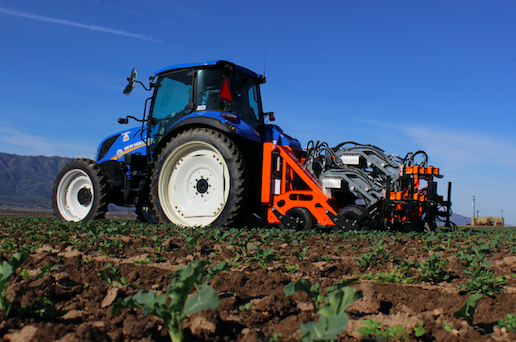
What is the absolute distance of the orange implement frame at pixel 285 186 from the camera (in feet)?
21.0

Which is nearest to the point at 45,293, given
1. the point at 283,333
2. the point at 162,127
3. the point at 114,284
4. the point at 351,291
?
the point at 114,284

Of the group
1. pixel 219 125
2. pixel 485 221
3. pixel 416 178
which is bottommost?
pixel 485 221

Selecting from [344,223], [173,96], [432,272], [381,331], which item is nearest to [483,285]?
[432,272]

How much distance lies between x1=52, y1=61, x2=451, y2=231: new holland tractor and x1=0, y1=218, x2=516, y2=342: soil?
237cm

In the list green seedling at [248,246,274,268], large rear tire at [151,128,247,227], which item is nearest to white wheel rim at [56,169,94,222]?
large rear tire at [151,128,247,227]

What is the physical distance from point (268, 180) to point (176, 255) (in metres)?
2.97

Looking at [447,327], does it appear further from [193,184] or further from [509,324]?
[193,184]

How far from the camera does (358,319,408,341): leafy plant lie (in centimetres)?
176

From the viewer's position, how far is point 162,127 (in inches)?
290

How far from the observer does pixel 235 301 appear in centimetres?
221

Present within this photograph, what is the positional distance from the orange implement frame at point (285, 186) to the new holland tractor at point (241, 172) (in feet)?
0.05

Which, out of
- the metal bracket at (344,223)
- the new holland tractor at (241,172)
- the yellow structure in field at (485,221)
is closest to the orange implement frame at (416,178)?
the new holland tractor at (241,172)

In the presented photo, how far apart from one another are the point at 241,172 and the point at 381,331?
4.37 m

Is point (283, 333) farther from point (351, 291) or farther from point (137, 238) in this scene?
point (137, 238)
